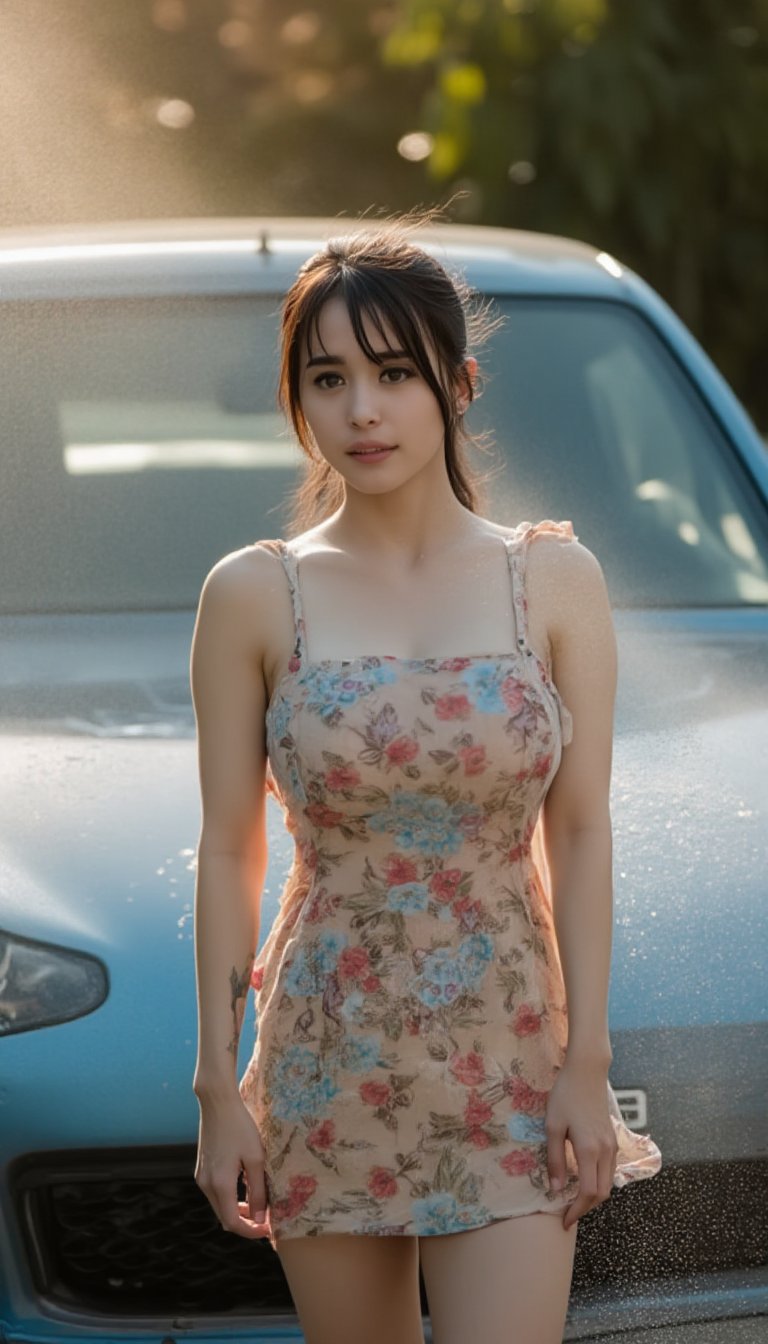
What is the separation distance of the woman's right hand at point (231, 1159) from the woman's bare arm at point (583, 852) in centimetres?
30

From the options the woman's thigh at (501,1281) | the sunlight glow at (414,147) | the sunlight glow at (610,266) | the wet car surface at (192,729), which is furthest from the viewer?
the sunlight glow at (414,147)

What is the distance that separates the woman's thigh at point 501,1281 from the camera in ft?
7.39

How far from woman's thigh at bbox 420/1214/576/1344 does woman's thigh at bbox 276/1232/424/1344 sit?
6 cm

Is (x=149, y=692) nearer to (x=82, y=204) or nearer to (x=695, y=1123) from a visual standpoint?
(x=695, y=1123)

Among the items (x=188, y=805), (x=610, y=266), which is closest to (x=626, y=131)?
(x=610, y=266)

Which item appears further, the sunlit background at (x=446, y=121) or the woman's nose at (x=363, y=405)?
the sunlit background at (x=446, y=121)

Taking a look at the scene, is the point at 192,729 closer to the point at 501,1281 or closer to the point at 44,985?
the point at 44,985

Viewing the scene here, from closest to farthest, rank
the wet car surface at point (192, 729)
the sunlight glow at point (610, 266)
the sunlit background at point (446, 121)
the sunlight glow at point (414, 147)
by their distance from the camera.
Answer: the wet car surface at point (192, 729) < the sunlight glow at point (610, 266) < the sunlit background at point (446, 121) < the sunlight glow at point (414, 147)

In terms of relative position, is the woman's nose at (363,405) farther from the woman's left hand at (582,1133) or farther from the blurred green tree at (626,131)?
the blurred green tree at (626,131)

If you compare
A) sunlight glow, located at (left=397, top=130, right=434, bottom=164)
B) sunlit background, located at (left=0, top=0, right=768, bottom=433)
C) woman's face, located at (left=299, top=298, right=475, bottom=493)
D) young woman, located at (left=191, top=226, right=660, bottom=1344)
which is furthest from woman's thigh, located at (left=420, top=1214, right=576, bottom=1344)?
sunlight glow, located at (left=397, top=130, right=434, bottom=164)

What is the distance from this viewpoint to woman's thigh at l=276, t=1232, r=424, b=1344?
7.75 feet

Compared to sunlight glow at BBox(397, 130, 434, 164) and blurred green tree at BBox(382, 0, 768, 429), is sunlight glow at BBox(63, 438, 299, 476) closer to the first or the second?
blurred green tree at BBox(382, 0, 768, 429)

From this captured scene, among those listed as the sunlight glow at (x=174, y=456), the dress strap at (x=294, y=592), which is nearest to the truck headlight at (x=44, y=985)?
the dress strap at (x=294, y=592)

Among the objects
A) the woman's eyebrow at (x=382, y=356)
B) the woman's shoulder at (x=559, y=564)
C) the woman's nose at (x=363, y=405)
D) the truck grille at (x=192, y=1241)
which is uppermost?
the woman's eyebrow at (x=382, y=356)
